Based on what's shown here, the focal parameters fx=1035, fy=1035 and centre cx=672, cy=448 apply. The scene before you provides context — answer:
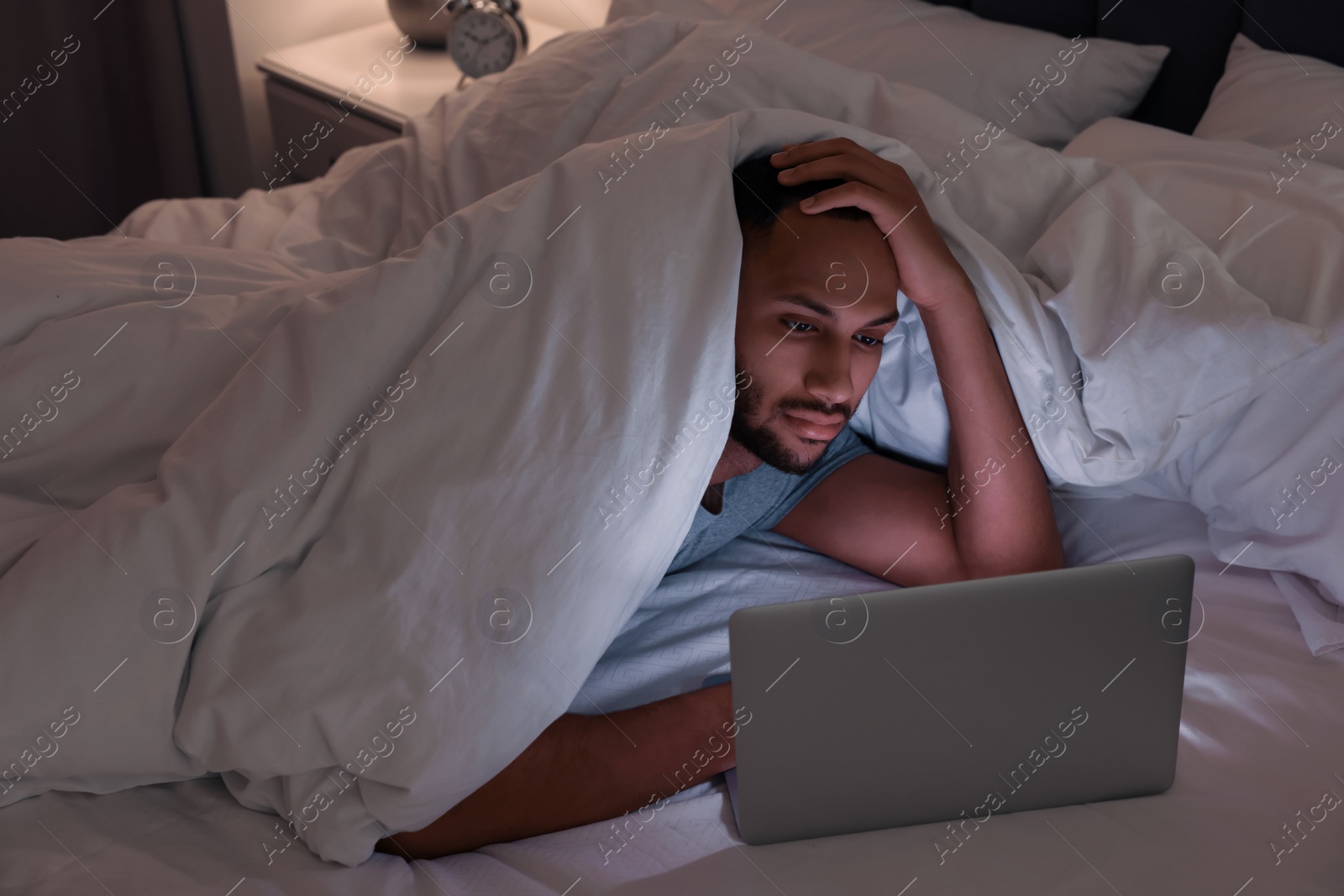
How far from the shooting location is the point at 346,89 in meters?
2.06

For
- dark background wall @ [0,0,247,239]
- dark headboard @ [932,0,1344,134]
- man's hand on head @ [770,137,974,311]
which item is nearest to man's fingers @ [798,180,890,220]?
man's hand on head @ [770,137,974,311]

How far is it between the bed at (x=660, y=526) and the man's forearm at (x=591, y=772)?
0.07 feet

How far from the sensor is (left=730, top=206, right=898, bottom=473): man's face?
1056 millimetres

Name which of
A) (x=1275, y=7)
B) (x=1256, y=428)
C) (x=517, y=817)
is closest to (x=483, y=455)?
(x=517, y=817)

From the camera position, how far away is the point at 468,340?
966 mm

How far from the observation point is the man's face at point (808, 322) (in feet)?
3.46

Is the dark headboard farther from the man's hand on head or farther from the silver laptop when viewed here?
the silver laptop

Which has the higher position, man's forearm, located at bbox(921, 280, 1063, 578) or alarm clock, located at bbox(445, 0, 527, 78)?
alarm clock, located at bbox(445, 0, 527, 78)

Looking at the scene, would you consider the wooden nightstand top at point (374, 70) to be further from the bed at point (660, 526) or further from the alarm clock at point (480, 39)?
the bed at point (660, 526)

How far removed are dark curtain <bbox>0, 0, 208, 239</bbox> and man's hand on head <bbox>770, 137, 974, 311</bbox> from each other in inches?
74.9

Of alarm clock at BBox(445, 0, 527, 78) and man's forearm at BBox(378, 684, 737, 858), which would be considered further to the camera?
alarm clock at BBox(445, 0, 527, 78)

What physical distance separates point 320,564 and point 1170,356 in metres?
0.86

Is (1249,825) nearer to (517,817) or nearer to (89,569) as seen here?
(517,817)

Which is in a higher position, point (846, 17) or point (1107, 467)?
point (846, 17)
